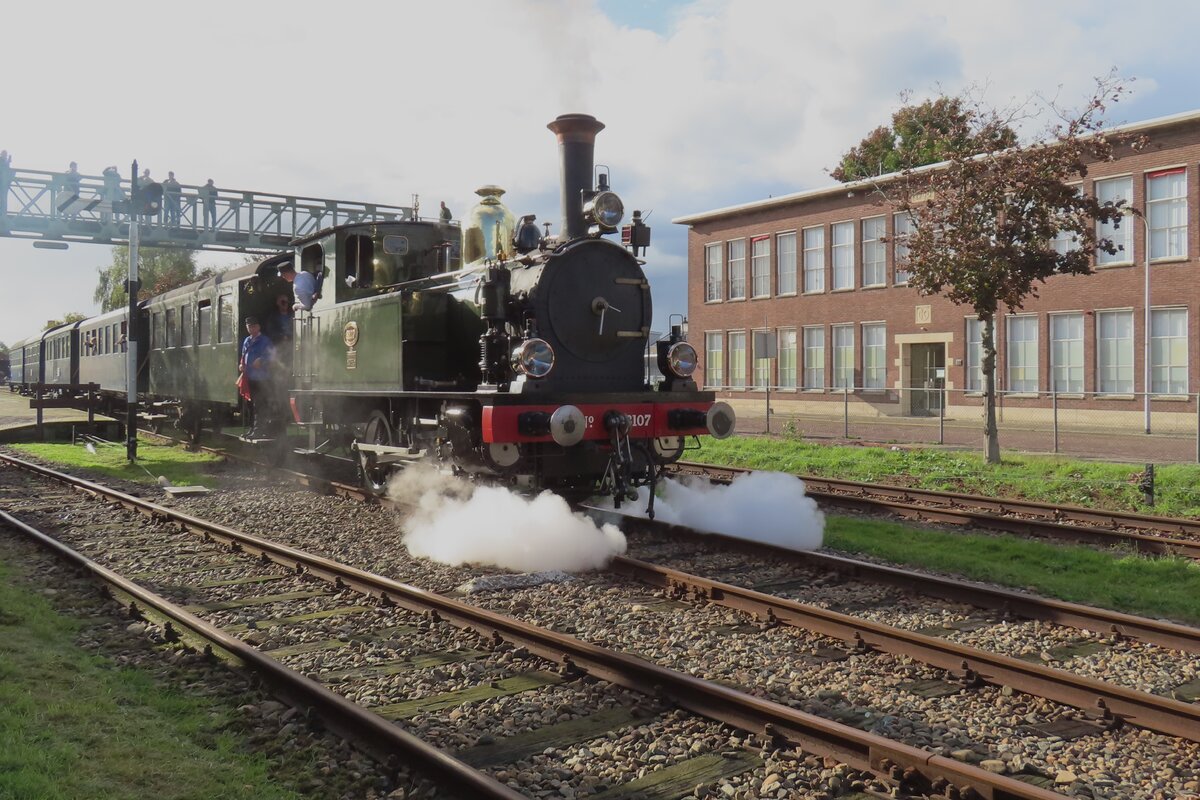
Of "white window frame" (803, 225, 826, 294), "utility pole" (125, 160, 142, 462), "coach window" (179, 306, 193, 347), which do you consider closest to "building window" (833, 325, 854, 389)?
"white window frame" (803, 225, 826, 294)

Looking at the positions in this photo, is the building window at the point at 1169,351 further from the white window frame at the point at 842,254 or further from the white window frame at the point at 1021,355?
the white window frame at the point at 842,254

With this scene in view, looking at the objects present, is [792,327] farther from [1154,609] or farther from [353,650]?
[353,650]

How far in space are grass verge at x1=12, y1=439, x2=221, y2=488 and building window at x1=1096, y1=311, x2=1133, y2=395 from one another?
21.7 meters

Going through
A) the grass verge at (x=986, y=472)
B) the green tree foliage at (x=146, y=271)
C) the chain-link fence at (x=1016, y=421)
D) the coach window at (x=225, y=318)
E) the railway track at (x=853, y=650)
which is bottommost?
the railway track at (x=853, y=650)

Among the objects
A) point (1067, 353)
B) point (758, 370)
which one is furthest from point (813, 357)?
point (1067, 353)

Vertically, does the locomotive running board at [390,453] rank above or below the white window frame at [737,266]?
below

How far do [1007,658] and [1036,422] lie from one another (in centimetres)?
2260

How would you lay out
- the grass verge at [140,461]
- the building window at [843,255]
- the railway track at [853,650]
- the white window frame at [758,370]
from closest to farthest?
the railway track at [853,650], the grass verge at [140,461], the building window at [843,255], the white window frame at [758,370]

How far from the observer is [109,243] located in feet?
92.1

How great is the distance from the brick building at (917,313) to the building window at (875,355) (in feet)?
0.15

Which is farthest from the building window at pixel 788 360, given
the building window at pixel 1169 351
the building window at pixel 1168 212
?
the building window at pixel 1168 212

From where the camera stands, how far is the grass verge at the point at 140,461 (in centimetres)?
1438

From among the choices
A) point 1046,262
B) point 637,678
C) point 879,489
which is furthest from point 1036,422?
point 637,678

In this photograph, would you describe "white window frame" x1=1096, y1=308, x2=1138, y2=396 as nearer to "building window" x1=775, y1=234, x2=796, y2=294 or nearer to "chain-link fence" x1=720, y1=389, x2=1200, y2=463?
"chain-link fence" x1=720, y1=389, x2=1200, y2=463
